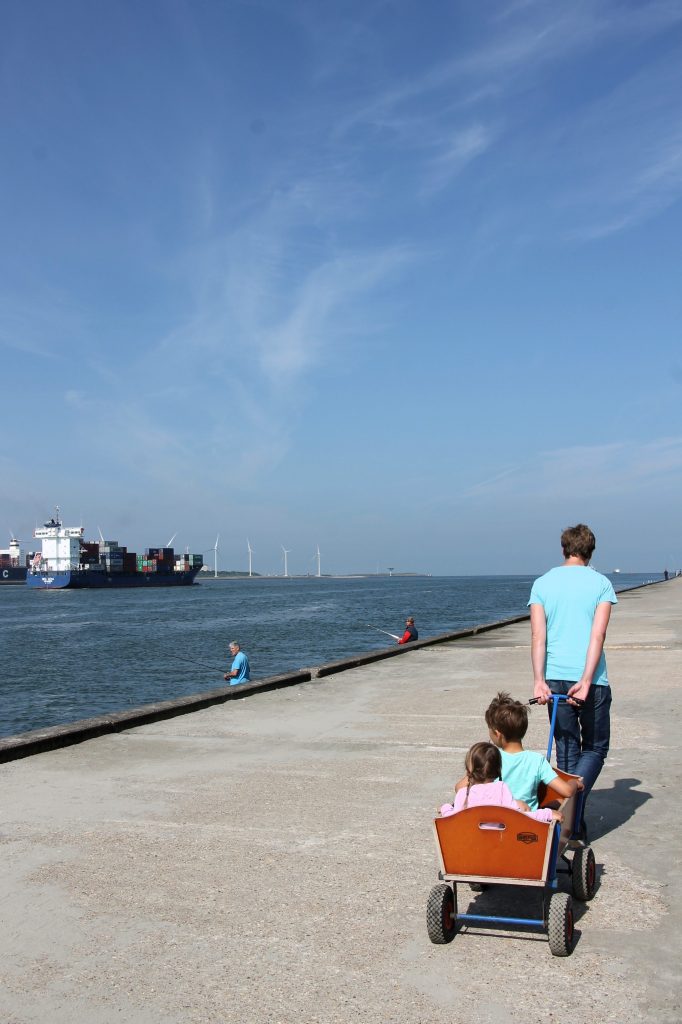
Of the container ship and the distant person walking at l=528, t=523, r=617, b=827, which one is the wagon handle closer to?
the distant person walking at l=528, t=523, r=617, b=827

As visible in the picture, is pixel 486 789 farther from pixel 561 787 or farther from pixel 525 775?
pixel 561 787

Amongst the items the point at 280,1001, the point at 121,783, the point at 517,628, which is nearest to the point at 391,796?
the point at 121,783

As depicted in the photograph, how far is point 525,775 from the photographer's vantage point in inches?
165

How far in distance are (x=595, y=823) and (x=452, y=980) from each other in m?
2.30

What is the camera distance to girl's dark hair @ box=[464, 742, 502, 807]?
3969mm

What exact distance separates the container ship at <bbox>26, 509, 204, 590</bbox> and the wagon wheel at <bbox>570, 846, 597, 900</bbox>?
151 metres

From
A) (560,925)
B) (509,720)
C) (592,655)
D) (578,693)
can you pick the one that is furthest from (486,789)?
(592,655)

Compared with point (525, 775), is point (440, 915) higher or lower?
lower

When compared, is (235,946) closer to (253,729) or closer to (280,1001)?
(280,1001)

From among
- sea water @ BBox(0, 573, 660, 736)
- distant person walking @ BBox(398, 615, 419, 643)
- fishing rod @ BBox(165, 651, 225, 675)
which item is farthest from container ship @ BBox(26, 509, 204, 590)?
distant person walking @ BBox(398, 615, 419, 643)

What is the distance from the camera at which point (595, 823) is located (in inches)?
216

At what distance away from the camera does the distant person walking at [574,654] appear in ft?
15.9

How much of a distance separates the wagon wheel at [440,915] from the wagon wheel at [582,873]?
64 cm

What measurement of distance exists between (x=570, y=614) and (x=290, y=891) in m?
1.99
